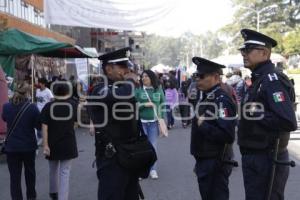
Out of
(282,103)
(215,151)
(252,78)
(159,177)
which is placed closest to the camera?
(282,103)

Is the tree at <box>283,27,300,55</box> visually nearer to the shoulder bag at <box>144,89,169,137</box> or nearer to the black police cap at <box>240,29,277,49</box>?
the shoulder bag at <box>144,89,169,137</box>

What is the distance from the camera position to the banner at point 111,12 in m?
9.71

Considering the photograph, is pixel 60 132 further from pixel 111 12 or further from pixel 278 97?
pixel 278 97

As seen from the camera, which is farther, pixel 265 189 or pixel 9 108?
pixel 9 108

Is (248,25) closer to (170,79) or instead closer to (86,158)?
(170,79)

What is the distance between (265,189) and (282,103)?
75 cm

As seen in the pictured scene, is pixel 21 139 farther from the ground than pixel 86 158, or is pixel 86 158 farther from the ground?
pixel 21 139

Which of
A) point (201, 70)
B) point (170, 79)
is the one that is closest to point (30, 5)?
point (170, 79)

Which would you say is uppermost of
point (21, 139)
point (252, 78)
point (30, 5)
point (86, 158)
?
point (30, 5)

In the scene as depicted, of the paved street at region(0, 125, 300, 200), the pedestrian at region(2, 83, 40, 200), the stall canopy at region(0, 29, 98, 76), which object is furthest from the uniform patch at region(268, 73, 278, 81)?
the stall canopy at region(0, 29, 98, 76)

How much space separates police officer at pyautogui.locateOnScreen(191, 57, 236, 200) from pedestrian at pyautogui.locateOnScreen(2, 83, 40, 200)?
9.74ft

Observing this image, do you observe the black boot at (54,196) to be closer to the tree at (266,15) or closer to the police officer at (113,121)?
the police officer at (113,121)

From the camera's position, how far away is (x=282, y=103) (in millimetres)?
4332

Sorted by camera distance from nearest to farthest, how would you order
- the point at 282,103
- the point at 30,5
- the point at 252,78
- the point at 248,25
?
1. the point at 282,103
2. the point at 252,78
3. the point at 30,5
4. the point at 248,25
